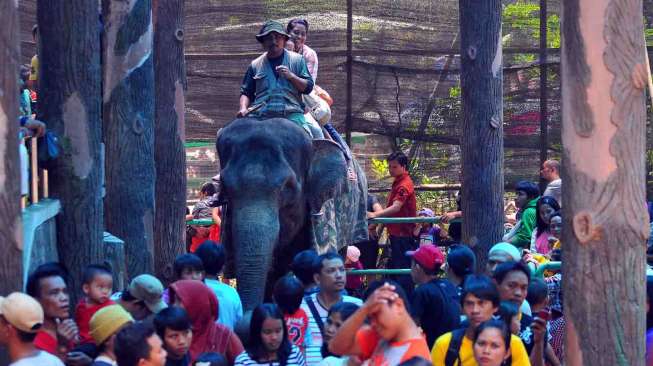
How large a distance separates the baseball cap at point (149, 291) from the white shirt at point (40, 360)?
1057 mm

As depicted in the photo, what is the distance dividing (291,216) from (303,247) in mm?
451

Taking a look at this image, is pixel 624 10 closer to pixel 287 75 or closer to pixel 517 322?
pixel 517 322

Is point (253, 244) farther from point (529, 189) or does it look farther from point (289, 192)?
point (529, 189)

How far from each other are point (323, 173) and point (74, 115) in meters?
2.76

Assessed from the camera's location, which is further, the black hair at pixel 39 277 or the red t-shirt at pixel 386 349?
the black hair at pixel 39 277

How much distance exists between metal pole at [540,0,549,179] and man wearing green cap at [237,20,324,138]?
4.07 metres

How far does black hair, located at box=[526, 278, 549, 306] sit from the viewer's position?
809cm

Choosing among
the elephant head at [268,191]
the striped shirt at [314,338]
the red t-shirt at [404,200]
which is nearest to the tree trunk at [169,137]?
the elephant head at [268,191]

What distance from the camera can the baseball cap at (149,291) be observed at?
7109 millimetres

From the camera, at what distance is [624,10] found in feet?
21.5

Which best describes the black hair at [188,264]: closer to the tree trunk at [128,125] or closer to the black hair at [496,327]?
the black hair at [496,327]

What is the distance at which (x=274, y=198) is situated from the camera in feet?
34.7

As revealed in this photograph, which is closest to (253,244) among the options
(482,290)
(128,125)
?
(128,125)

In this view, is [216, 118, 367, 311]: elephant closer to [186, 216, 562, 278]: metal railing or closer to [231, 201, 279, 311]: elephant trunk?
[231, 201, 279, 311]: elephant trunk
